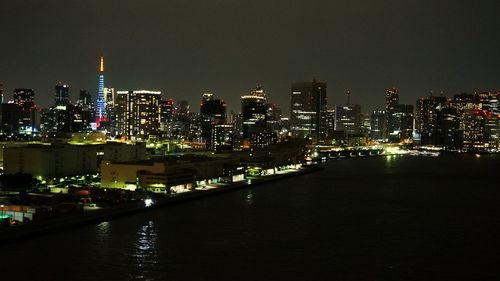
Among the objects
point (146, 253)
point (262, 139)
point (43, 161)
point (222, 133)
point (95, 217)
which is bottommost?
point (146, 253)

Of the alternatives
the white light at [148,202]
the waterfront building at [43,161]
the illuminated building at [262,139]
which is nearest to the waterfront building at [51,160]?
the waterfront building at [43,161]

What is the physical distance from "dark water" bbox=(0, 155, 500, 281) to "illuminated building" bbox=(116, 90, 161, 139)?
3126cm

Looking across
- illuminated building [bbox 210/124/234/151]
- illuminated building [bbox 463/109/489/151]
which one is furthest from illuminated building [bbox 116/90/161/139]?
illuminated building [bbox 463/109/489/151]

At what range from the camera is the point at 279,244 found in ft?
27.1

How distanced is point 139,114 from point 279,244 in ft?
120

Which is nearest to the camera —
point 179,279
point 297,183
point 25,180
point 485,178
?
point 179,279

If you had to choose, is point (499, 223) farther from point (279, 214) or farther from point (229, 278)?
A: point (229, 278)

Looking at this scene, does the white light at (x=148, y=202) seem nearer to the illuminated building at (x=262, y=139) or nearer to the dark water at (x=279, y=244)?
the dark water at (x=279, y=244)

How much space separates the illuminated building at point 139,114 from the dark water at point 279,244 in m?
31.3

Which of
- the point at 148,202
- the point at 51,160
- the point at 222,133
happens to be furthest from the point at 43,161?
the point at 222,133

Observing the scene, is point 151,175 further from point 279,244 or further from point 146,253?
point 146,253

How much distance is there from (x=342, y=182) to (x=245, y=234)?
30.9ft

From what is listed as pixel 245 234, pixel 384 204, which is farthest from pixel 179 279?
pixel 384 204

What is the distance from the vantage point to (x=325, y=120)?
5200 centimetres
